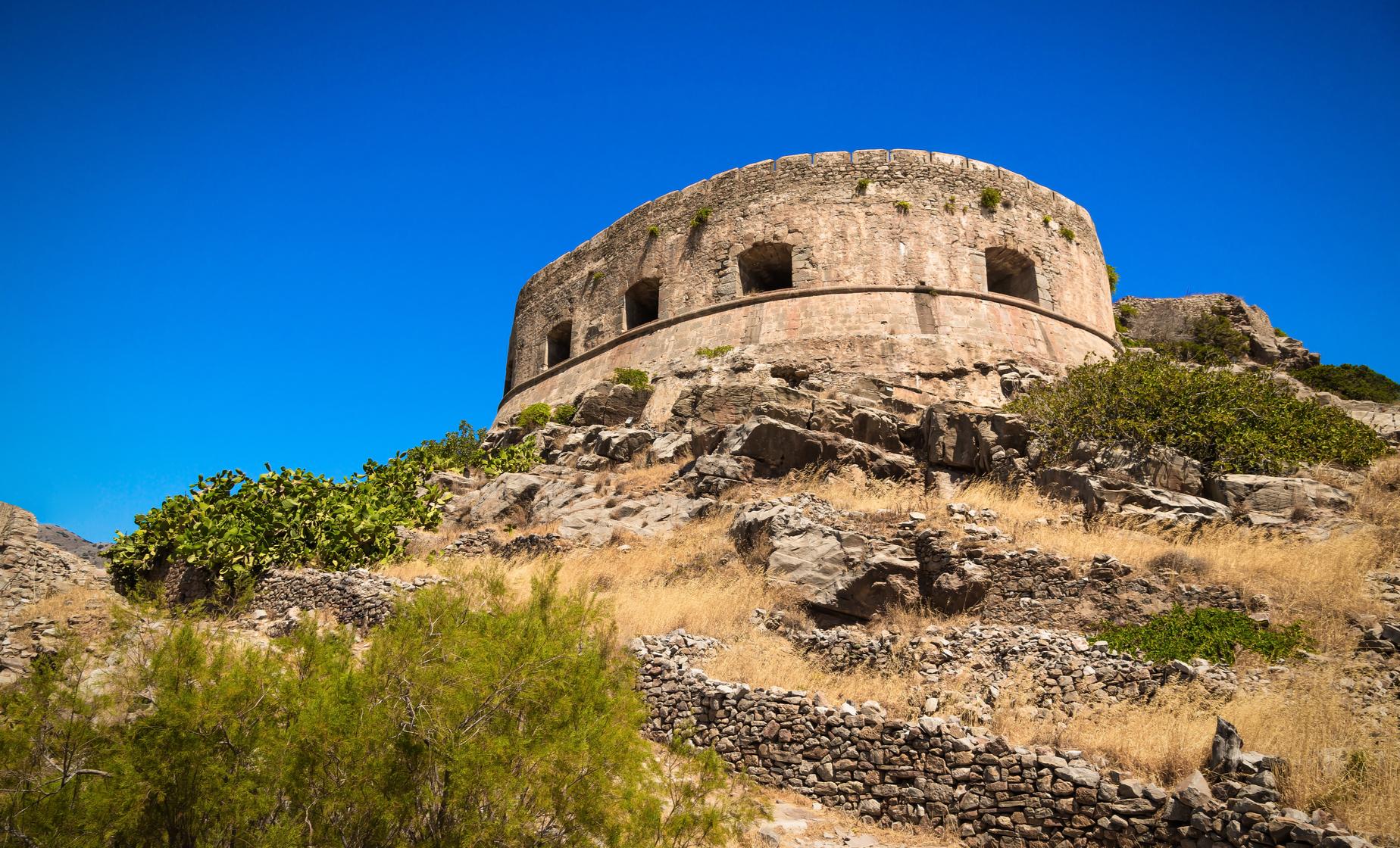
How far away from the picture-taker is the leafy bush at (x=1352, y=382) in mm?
20328

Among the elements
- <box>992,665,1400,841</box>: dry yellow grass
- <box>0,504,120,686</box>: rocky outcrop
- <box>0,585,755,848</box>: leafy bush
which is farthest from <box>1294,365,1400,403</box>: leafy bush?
<box>0,504,120,686</box>: rocky outcrop

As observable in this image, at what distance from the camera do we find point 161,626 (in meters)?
6.58

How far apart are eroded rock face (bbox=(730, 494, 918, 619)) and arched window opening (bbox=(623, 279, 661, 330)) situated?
32.8ft

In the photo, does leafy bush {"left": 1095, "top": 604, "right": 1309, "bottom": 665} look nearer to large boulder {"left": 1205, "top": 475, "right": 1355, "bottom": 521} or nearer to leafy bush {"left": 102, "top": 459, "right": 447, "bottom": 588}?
large boulder {"left": 1205, "top": 475, "right": 1355, "bottom": 521}

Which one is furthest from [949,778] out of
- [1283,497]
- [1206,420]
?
[1206,420]

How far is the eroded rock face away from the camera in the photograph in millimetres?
9094

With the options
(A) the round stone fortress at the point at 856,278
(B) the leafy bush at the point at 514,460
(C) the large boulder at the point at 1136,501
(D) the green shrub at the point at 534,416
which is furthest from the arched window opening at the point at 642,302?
(C) the large boulder at the point at 1136,501

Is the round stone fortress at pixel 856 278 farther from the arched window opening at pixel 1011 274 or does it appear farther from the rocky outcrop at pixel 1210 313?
the rocky outcrop at pixel 1210 313

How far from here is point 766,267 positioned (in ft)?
63.8

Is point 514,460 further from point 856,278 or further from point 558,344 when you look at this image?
point 856,278

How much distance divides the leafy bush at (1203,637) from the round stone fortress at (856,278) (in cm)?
812

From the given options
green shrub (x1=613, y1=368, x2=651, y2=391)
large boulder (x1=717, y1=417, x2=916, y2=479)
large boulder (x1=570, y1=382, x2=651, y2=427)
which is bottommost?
large boulder (x1=717, y1=417, x2=916, y2=479)

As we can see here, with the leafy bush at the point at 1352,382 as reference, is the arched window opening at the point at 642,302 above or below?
above

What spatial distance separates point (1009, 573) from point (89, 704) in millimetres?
7650
